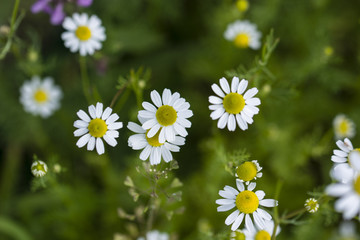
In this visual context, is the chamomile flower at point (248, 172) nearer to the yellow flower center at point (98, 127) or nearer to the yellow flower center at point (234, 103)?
the yellow flower center at point (234, 103)

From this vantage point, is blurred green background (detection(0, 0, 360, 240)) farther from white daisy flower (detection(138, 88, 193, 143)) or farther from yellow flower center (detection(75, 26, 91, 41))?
white daisy flower (detection(138, 88, 193, 143))

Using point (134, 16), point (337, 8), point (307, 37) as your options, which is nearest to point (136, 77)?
point (134, 16)

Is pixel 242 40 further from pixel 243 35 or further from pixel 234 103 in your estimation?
pixel 234 103

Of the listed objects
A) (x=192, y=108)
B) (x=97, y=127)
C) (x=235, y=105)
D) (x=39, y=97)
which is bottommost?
(x=97, y=127)

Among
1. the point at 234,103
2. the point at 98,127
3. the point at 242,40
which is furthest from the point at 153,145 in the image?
the point at 242,40

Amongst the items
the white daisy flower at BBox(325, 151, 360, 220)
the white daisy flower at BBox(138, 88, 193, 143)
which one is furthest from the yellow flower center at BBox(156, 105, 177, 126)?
the white daisy flower at BBox(325, 151, 360, 220)

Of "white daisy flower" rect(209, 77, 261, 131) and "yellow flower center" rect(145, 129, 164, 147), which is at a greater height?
"white daisy flower" rect(209, 77, 261, 131)

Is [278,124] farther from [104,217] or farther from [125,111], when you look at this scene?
[104,217]
